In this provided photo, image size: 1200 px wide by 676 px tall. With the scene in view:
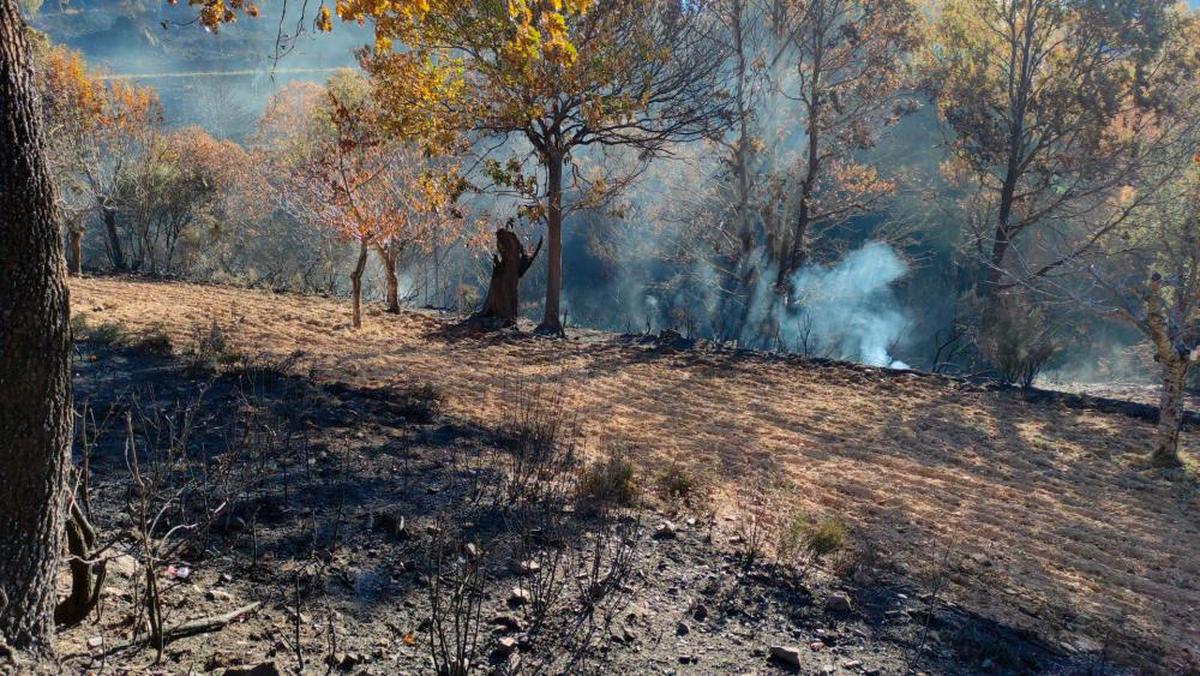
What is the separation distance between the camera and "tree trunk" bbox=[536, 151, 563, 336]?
1291cm

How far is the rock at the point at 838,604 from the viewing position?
3.41m

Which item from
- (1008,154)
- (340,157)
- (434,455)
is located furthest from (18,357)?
(1008,154)

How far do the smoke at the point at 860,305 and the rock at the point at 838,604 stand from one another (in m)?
21.2

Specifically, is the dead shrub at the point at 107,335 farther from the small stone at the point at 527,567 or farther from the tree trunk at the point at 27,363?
the tree trunk at the point at 27,363

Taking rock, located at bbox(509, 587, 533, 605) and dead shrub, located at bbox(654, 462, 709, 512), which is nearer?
rock, located at bbox(509, 587, 533, 605)

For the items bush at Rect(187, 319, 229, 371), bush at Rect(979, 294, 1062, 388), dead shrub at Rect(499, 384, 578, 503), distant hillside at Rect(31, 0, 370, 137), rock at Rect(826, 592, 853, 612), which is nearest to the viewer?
rock at Rect(826, 592, 853, 612)

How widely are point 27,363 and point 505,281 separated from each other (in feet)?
37.3

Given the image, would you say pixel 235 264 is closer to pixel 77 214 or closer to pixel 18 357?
pixel 77 214

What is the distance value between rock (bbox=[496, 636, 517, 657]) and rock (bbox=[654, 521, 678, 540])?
4.59 feet

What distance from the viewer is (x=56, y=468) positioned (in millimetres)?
2049

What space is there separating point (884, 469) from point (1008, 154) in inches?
574

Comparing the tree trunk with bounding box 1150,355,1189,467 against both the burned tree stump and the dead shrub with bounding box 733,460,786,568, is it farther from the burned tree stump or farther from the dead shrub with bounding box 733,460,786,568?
the burned tree stump

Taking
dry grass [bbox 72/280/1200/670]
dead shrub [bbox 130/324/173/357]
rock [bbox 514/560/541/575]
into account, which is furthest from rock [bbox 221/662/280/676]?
dead shrub [bbox 130/324/173/357]

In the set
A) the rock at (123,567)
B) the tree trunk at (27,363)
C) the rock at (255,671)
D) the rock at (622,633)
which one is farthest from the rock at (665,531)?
the tree trunk at (27,363)
